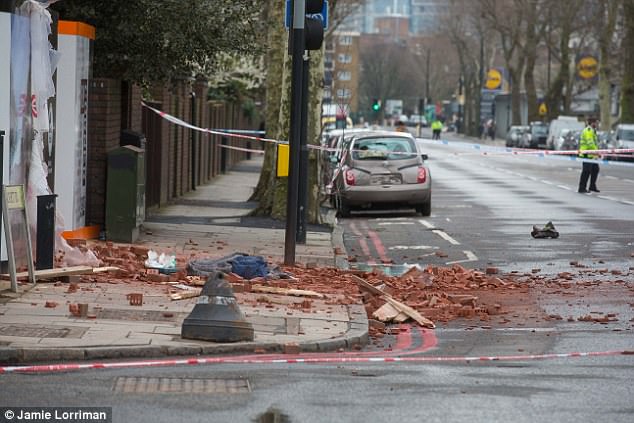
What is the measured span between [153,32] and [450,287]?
6761mm

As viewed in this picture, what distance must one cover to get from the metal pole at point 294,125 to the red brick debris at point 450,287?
351 mm

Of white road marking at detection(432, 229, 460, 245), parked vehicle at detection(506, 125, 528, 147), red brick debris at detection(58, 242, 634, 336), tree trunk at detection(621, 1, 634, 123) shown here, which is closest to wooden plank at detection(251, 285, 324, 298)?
red brick debris at detection(58, 242, 634, 336)

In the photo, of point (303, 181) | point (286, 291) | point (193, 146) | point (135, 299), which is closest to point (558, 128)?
point (193, 146)

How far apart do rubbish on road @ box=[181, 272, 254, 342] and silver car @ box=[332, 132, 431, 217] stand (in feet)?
52.5

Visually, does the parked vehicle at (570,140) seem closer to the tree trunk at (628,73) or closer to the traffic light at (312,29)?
the tree trunk at (628,73)

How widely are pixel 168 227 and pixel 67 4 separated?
3.51 m

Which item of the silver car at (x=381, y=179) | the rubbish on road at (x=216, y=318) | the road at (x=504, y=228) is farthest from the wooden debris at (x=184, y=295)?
the silver car at (x=381, y=179)

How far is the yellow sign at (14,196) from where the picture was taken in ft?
39.2

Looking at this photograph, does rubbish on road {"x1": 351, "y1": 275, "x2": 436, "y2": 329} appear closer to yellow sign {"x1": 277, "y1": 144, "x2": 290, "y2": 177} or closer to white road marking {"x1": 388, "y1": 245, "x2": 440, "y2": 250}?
yellow sign {"x1": 277, "y1": 144, "x2": 290, "y2": 177}

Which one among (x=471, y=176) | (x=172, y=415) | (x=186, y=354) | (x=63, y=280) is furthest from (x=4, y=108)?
(x=471, y=176)

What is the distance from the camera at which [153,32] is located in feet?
61.8

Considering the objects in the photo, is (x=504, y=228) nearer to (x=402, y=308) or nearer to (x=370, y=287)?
(x=370, y=287)

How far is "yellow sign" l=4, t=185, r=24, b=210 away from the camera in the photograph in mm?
11953

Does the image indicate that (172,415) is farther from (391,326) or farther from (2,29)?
(2,29)
